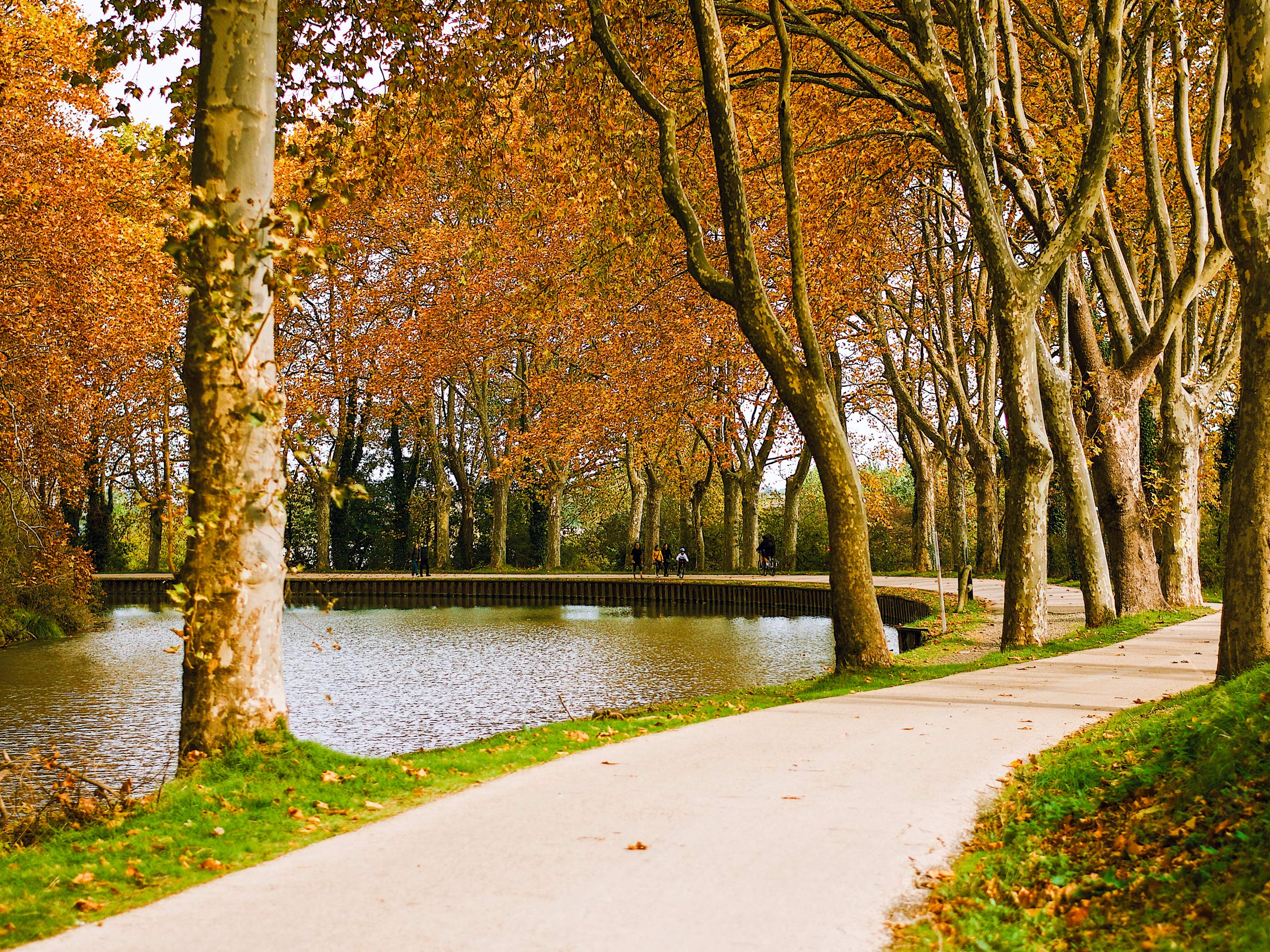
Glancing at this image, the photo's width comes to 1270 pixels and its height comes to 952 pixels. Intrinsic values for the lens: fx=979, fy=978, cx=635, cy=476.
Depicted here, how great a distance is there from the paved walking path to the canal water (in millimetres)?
2329

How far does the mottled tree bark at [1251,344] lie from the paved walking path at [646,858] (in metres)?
1.35

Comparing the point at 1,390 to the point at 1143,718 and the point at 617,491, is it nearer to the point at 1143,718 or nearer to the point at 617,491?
the point at 1143,718

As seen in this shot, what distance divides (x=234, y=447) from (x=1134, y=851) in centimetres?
500

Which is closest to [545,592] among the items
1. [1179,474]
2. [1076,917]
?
[1179,474]

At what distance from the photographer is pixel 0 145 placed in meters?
15.8

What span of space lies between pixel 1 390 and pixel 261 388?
39.0ft

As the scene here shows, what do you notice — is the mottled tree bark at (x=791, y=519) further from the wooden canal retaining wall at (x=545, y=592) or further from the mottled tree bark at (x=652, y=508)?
the wooden canal retaining wall at (x=545, y=592)

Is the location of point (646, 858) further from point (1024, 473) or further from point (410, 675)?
point (410, 675)

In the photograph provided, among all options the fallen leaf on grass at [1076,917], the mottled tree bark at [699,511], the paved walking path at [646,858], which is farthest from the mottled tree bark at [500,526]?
the fallen leaf on grass at [1076,917]

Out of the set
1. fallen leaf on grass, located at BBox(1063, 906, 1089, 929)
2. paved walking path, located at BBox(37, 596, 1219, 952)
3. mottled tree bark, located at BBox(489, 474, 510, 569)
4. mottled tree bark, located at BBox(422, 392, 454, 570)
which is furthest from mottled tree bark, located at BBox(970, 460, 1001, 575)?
fallen leaf on grass, located at BBox(1063, 906, 1089, 929)

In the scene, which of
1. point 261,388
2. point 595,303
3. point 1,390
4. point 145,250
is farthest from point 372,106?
point 145,250

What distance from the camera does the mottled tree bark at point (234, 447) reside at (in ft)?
18.3

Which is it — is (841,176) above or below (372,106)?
above

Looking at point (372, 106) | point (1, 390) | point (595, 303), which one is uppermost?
point (372, 106)
